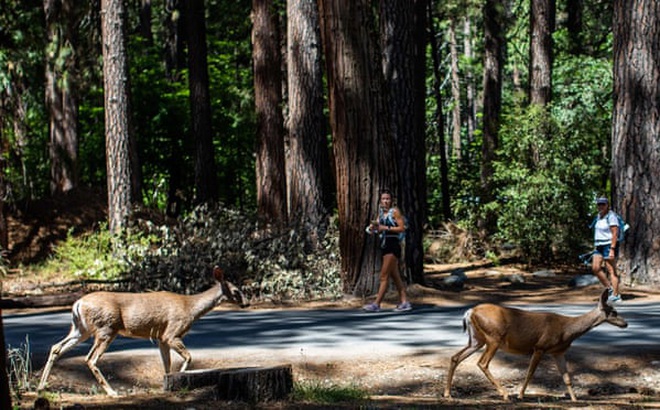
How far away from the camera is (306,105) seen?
24.7 meters

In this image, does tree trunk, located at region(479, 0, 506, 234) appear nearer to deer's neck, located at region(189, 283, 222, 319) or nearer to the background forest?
the background forest

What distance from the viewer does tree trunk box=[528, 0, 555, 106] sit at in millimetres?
28688

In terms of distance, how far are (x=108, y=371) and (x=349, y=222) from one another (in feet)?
24.8

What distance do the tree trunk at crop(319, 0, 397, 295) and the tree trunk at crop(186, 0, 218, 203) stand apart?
493 inches

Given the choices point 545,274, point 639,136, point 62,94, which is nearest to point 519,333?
point 639,136

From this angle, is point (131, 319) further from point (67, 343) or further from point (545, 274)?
point (545, 274)

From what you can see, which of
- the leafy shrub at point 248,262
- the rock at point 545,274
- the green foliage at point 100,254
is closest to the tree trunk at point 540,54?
the rock at point 545,274

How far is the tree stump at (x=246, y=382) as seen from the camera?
317 inches

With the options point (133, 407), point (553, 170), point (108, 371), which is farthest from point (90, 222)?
point (133, 407)

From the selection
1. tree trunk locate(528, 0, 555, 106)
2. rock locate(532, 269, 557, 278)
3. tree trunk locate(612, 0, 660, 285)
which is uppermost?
tree trunk locate(528, 0, 555, 106)

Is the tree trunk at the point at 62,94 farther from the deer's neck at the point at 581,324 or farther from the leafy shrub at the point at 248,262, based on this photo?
the deer's neck at the point at 581,324

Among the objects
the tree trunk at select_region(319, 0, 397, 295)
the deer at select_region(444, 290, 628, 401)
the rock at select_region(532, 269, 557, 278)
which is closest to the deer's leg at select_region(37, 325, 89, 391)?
the deer at select_region(444, 290, 628, 401)

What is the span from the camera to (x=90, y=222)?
26.6 m

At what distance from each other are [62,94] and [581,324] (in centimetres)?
2843
